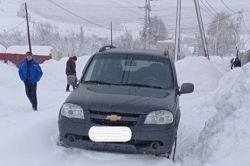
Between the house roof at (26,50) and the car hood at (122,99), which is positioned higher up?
the car hood at (122,99)

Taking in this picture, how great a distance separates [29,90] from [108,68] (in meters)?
4.16

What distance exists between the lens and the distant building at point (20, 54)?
4450 cm

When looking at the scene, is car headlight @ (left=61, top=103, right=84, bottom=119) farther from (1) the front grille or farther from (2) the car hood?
(1) the front grille

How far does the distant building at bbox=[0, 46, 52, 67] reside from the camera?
44.5 metres

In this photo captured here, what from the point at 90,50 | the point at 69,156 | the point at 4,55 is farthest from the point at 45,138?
the point at 90,50

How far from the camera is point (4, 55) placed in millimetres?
45281

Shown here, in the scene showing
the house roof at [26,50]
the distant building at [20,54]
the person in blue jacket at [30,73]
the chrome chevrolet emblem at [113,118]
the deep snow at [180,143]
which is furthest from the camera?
the house roof at [26,50]

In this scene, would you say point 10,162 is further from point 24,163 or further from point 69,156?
point 69,156

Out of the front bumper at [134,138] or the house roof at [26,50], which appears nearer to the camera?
the front bumper at [134,138]

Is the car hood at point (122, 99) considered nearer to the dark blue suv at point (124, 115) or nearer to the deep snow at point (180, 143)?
the dark blue suv at point (124, 115)

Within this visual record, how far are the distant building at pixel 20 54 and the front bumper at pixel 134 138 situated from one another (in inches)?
1479

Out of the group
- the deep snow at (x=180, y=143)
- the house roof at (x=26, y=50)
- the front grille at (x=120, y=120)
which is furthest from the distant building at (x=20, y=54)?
the front grille at (x=120, y=120)

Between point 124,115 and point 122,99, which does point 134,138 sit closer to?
point 124,115

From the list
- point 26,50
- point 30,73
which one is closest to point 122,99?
point 30,73
